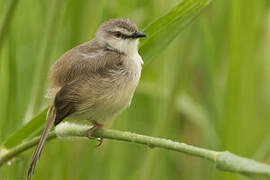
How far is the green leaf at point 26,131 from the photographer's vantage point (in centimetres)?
202

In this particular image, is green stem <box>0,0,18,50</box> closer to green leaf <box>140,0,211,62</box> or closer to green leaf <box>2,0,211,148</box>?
green leaf <box>2,0,211,148</box>

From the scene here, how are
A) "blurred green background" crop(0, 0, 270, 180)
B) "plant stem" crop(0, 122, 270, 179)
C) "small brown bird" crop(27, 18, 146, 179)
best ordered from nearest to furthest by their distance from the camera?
"plant stem" crop(0, 122, 270, 179), "small brown bird" crop(27, 18, 146, 179), "blurred green background" crop(0, 0, 270, 180)

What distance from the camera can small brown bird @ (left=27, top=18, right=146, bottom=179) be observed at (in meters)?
2.23

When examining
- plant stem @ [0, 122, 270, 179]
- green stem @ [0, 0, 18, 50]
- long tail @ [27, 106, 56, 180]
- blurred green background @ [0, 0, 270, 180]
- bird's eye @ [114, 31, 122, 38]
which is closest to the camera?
plant stem @ [0, 122, 270, 179]

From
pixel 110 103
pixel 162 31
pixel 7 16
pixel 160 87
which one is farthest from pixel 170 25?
pixel 160 87

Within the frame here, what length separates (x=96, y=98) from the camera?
2.29 metres

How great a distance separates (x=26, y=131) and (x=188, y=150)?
960 mm

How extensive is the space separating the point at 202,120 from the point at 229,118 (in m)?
0.91

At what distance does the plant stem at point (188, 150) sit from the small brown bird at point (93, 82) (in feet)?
0.58

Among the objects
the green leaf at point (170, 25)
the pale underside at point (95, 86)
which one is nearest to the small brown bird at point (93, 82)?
the pale underside at point (95, 86)

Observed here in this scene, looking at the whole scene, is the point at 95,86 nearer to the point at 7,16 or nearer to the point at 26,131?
the point at 26,131

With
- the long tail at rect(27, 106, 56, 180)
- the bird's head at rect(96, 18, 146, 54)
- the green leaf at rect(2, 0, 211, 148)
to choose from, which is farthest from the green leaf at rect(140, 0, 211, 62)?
the long tail at rect(27, 106, 56, 180)

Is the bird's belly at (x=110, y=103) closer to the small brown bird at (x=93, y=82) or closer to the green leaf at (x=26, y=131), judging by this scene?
the small brown bird at (x=93, y=82)

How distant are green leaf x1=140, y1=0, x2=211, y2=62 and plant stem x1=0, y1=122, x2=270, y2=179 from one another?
47 centimetres
